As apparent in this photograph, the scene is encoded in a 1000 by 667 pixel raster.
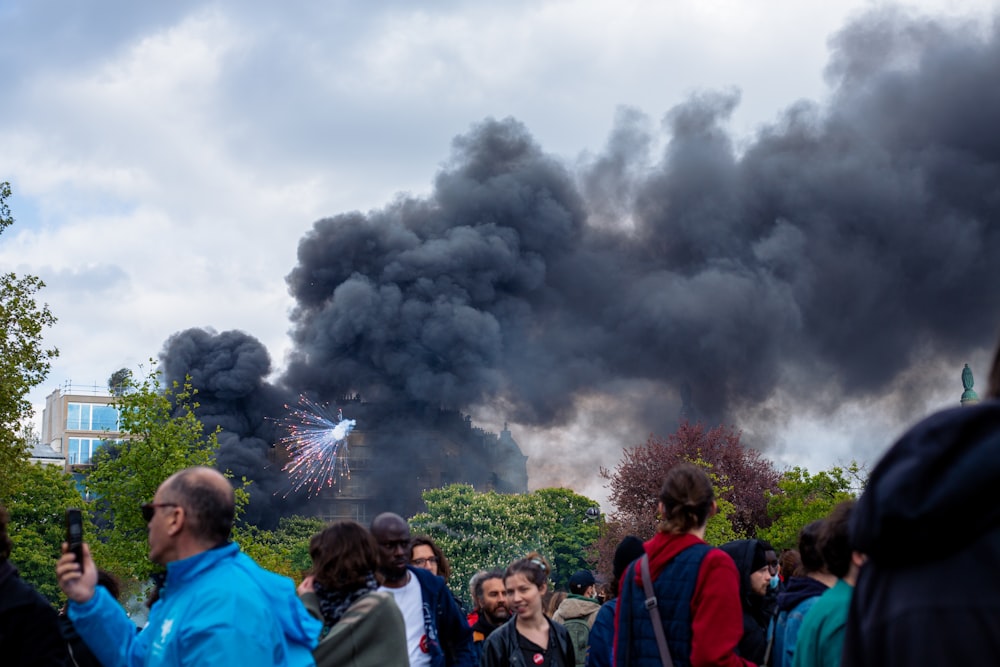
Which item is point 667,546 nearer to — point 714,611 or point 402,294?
point 714,611

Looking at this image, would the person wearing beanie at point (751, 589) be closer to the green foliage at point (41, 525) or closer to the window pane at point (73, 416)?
the green foliage at point (41, 525)

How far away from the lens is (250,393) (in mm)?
82312

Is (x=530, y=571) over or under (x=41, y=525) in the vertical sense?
under

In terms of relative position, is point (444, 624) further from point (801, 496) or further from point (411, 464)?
point (411, 464)

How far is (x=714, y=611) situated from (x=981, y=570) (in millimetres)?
2887

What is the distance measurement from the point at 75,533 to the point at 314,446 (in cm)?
10028

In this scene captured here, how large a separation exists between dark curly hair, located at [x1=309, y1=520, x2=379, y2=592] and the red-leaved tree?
4308 cm

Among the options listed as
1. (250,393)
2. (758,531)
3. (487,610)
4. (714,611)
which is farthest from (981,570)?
(250,393)

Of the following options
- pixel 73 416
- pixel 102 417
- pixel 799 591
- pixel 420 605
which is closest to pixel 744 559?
pixel 799 591

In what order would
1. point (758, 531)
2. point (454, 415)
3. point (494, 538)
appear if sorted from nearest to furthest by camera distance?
point (758, 531), point (494, 538), point (454, 415)

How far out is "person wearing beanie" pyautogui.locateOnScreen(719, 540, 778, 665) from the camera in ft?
20.1

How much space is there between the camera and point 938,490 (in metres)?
1.54

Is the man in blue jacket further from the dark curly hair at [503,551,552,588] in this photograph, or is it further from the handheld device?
the dark curly hair at [503,551,552,588]

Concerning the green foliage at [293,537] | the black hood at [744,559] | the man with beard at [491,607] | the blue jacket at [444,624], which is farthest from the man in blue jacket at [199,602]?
the green foliage at [293,537]
